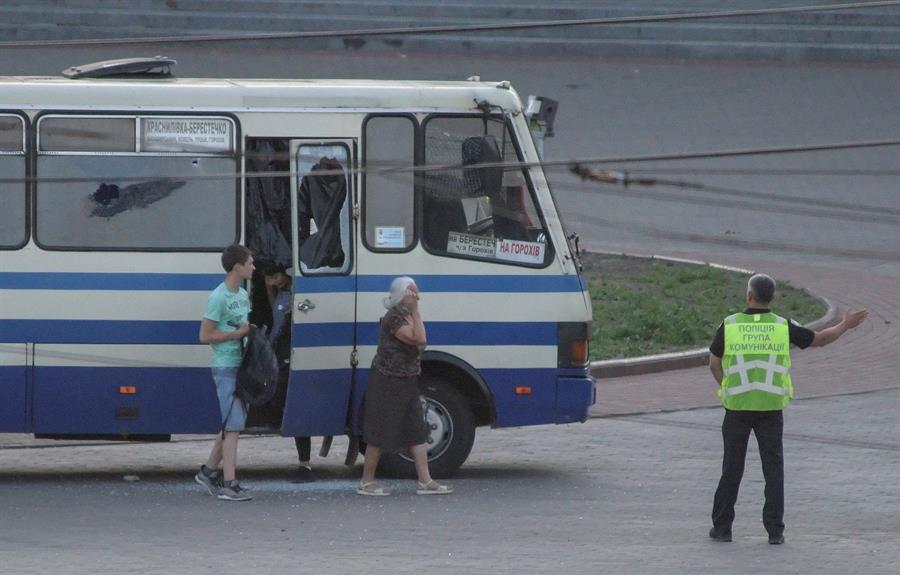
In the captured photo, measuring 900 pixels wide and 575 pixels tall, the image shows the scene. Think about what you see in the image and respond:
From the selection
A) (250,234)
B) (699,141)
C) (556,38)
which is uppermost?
(556,38)

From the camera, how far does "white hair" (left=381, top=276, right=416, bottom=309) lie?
10430 millimetres

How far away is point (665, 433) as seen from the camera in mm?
13305

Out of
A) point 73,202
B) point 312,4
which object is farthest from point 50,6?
point 73,202

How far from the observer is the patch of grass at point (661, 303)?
55.3 feet

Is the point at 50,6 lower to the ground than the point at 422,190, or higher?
higher

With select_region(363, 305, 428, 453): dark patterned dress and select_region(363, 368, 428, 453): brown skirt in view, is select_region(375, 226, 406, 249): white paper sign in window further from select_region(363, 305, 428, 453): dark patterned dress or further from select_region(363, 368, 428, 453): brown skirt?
select_region(363, 368, 428, 453): brown skirt

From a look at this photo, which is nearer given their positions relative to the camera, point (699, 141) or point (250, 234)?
point (250, 234)

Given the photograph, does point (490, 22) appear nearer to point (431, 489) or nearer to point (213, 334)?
point (431, 489)

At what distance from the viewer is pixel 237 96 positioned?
1097cm

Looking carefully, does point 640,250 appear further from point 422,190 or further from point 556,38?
point 422,190

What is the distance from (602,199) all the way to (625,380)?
9.64 metres

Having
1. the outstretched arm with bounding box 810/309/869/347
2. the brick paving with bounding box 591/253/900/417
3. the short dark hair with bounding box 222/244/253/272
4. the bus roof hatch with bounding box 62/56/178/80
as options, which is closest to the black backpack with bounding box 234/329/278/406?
the short dark hair with bounding box 222/244/253/272

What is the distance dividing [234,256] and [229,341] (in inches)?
23.3

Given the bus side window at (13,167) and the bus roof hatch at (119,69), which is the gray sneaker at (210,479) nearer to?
the bus side window at (13,167)
